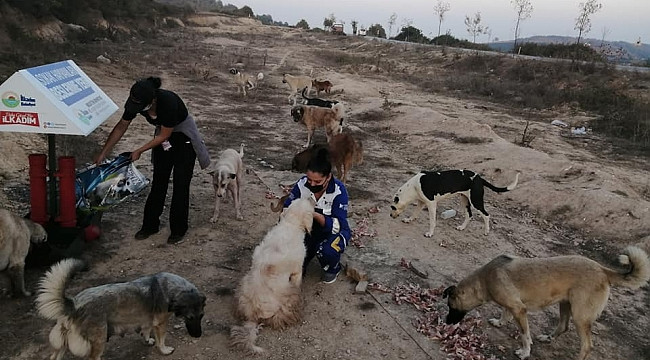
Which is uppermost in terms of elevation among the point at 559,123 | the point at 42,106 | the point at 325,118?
the point at 42,106

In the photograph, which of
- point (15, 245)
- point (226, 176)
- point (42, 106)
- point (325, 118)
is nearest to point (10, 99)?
point (42, 106)

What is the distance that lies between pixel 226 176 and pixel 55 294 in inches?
134

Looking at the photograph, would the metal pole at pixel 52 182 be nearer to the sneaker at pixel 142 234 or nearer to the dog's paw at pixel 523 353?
the sneaker at pixel 142 234

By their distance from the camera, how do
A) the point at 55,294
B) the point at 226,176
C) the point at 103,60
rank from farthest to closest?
the point at 103,60 → the point at 226,176 → the point at 55,294

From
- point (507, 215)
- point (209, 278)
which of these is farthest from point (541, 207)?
point (209, 278)

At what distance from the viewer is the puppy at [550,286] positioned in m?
3.78

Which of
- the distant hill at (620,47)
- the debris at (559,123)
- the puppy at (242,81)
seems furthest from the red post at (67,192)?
the distant hill at (620,47)

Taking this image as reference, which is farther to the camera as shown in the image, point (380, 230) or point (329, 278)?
point (380, 230)

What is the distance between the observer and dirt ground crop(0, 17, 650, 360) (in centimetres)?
416

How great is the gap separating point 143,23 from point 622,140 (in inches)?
1384

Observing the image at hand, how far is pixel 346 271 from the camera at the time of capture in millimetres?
5293

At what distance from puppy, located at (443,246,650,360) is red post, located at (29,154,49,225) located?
4.29 metres

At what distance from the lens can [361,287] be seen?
496 centimetres

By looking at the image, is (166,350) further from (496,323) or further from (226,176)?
(496,323)
